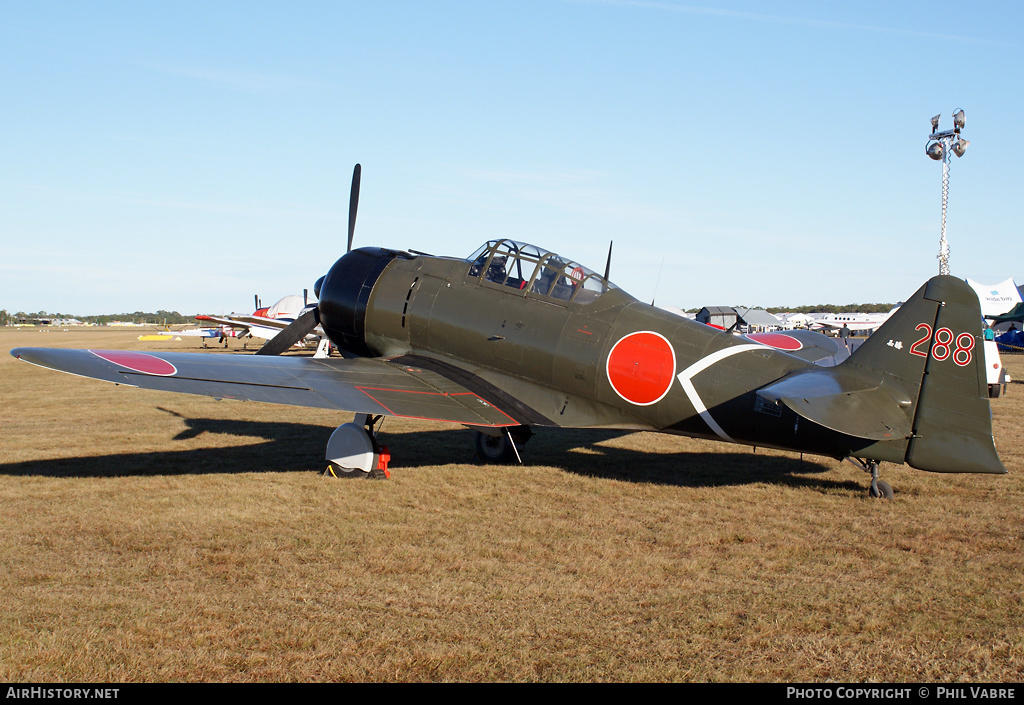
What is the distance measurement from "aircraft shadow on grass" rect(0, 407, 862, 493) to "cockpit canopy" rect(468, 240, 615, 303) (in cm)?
210

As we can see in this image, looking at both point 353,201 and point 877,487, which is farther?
point 353,201

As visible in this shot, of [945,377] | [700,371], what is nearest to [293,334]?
[700,371]

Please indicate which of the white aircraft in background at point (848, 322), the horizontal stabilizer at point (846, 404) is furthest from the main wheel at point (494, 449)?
the white aircraft in background at point (848, 322)

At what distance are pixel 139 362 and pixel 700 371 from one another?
5.46 metres

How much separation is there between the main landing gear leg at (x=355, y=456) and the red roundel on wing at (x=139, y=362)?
1.79 m

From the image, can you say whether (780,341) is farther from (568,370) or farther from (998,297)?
(998,297)

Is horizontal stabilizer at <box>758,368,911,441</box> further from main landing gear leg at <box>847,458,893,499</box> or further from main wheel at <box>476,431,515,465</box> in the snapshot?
main wheel at <box>476,431,515,465</box>

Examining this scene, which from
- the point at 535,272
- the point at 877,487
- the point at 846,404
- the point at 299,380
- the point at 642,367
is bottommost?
the point at 877,487

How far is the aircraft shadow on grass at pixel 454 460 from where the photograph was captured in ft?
25.7

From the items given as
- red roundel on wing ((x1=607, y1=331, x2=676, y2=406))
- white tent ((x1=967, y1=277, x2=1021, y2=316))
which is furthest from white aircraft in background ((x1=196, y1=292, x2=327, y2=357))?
white tent ((x1=967, y1=277, x2=1021, y2=316))

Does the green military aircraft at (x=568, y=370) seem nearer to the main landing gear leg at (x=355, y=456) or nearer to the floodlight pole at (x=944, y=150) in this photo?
the main landing gear leg at (x=355, y=456)

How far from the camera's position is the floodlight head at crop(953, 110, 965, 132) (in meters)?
11.2

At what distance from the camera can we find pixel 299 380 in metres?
7.34
